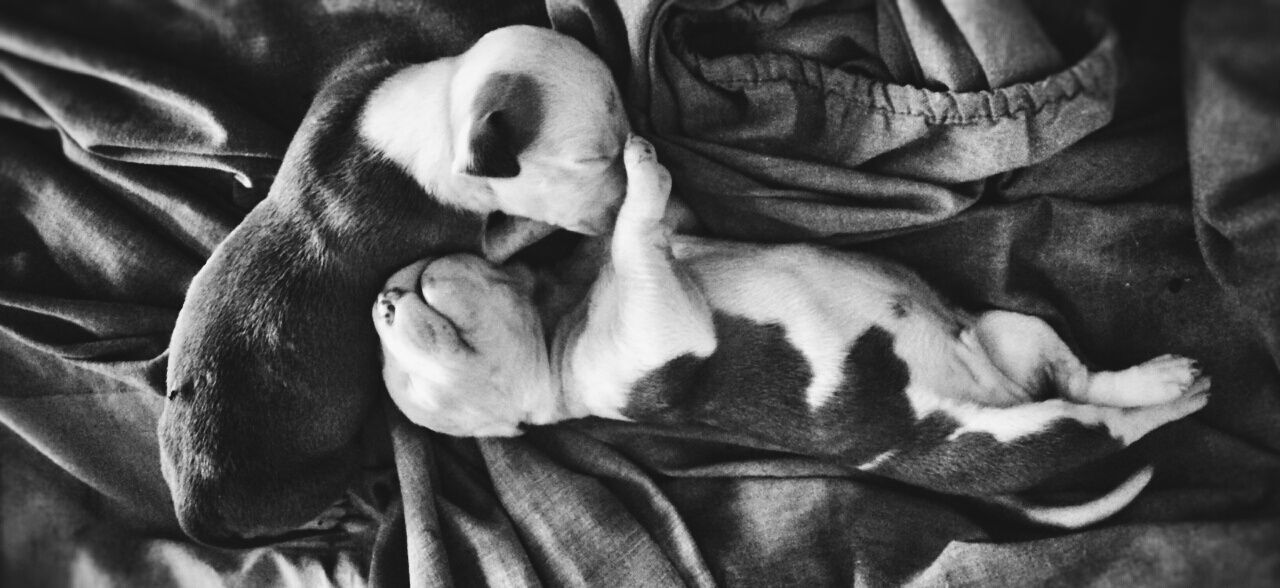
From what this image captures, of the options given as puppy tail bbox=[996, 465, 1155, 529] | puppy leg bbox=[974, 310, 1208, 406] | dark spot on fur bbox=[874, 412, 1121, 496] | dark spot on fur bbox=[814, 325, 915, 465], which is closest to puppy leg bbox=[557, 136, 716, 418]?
dark spot on fur bbox=[814, 325, 915, 465]

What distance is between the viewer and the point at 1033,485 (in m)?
1.68

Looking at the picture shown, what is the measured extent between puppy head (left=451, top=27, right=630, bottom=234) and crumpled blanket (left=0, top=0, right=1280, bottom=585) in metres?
0.15

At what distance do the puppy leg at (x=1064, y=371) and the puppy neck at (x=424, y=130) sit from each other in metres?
1.16

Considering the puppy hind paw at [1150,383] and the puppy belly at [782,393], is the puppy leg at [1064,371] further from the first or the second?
the puppy belly at [782,393]

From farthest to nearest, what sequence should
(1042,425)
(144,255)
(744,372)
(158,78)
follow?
(144,255) → (158,78) → (744,372) → (1042,425)

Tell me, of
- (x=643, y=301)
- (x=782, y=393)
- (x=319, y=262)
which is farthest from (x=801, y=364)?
(x=319, y=262)

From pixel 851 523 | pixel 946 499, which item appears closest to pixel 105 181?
pixel 851 523

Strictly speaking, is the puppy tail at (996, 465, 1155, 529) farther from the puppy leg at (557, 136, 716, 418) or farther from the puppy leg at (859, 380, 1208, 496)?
the puppy leg at (557, 136, 716, 418)

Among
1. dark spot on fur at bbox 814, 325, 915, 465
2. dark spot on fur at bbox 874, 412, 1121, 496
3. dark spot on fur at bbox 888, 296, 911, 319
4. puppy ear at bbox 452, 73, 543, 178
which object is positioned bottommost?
dark spot on fur at bbox 874, 412, 1121, 496

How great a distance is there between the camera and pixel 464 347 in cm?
169


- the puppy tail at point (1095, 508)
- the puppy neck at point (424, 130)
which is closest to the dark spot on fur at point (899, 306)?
the puppy tail at point (1095, 508)

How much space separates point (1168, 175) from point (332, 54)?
75.1 inches

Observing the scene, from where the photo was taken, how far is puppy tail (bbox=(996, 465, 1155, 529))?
1673 mm

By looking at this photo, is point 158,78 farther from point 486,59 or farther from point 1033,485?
point 1033,485
